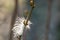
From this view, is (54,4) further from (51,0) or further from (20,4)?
(20,4)

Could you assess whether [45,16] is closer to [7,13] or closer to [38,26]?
[38,26]

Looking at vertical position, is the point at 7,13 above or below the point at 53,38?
above

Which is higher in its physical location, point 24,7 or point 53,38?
point 24,7

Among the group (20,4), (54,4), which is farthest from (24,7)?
(54,4)

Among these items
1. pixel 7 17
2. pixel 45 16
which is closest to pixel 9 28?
pixel 7 17

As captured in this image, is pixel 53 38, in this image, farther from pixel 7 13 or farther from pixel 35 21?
pixel 7 13
